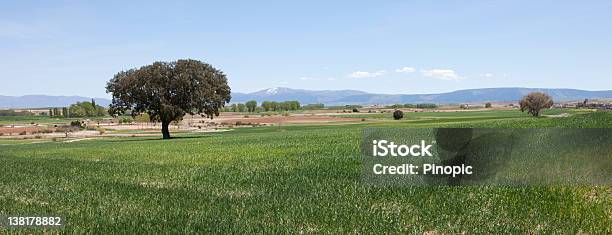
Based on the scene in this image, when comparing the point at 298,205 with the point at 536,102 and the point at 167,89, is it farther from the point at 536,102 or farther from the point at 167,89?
the point at 536,102

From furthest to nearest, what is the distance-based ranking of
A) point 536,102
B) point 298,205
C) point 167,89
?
point 536,102
point 167,89
point 298,205

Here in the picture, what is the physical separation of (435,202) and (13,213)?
1062 centimetres

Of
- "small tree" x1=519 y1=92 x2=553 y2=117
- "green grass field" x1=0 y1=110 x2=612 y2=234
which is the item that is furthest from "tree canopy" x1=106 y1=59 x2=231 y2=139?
"small tree" x1=519 y1=92 x2=553 y2=117

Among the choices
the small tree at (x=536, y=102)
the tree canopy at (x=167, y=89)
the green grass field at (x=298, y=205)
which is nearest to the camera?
the green grass field at (x=298, y=205)

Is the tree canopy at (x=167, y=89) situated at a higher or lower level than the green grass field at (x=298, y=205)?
higher

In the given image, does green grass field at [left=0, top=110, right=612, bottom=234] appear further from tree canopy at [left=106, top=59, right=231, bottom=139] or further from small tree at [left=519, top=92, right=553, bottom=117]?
small tree at [left=519, top=92, right=553, bottom=117]

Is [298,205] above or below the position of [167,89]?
below

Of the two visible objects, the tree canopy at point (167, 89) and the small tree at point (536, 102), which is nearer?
the tree canopy at point (167, 89)

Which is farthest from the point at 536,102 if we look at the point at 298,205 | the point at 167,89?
the point at 298,205

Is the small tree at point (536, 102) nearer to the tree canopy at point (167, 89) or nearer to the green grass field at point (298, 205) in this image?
the tree canopy at point (167, 89)

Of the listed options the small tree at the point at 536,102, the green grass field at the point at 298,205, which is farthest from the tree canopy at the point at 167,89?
the small tree at the point at 536,102

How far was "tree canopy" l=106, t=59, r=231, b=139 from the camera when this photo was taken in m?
69.8

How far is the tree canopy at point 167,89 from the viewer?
6981 cm

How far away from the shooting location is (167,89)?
70688 millimetres
